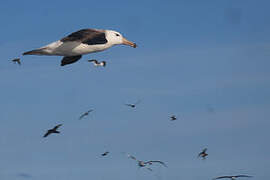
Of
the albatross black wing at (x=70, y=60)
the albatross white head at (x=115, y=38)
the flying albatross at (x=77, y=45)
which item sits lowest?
the flying albatross at (x=77, y=45)

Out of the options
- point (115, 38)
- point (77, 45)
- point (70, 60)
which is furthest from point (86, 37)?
point (70, 60)

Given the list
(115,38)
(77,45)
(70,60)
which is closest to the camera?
(77,45)

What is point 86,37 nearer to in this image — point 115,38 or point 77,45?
point 77,45

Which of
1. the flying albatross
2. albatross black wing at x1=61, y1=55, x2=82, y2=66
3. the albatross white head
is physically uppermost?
the albatross white head

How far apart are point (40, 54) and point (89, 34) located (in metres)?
3.55

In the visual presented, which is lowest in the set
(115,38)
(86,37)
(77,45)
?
(77,45)

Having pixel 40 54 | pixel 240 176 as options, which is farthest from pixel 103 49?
pixel 240 176

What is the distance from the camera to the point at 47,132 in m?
53.8

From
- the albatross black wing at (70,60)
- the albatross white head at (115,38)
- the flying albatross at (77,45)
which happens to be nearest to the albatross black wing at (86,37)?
the flying albatross at (77,45)

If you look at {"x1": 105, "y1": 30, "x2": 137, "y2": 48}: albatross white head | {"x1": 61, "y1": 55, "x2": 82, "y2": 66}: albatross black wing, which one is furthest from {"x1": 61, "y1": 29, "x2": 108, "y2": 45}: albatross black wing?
{"x1": 61, "y1": 55, "x2": 82, "y2": 66}: albatross black wing

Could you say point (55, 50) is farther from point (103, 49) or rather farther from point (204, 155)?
point (204, 155)

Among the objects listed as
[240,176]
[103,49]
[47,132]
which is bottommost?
[240,176]

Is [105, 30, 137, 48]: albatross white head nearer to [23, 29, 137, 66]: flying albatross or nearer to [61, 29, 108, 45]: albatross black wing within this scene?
[23, 29, 137, 66]: flying albatross

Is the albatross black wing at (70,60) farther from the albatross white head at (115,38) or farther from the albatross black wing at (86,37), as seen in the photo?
the albatross black wing at (86,37)
